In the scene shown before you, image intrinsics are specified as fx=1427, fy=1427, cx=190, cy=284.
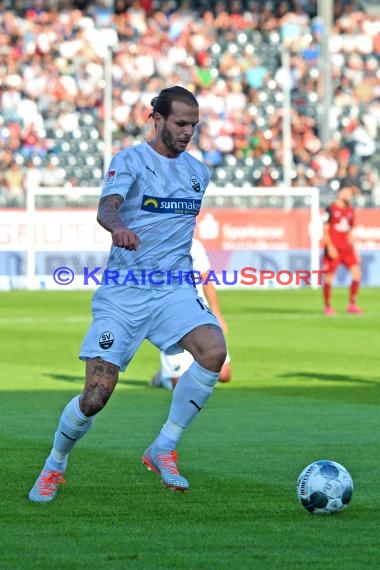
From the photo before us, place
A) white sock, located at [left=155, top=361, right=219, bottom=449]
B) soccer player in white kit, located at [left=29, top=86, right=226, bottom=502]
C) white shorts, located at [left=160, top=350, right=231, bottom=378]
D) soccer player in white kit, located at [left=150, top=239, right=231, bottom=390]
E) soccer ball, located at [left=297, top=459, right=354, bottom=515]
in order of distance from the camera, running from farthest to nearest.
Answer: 1. white shorts, located at [left=160, top=350, right=231, bottom=378]
2. soccer player in white kit, located at [left=150, top=239, right=231, bottom=390]
3. white sock, located at [left=155, top=361, right=219, bottom=449]
4. soccer player in white kit, located at [left=29, top=86, right=226, bottom=502]
5. soccer ball, located at [left=297, top=459, right=354, bottom=515]

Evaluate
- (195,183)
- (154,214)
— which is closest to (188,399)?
A: (154,214)

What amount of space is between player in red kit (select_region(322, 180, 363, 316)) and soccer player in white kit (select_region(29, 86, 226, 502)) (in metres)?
16.9

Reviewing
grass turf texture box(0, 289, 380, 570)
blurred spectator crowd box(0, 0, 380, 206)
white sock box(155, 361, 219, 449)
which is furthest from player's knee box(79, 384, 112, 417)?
blurred spectator crowd box(0, 0, 380, 206)

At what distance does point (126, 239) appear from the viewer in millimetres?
6828

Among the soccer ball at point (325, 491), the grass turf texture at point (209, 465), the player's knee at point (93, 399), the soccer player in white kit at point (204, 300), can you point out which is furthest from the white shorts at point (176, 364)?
the soccer ball at point (325, 491)

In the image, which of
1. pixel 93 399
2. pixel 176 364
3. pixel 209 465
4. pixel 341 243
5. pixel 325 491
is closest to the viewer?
pixel 325 491

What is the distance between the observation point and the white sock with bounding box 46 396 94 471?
7.25 metres

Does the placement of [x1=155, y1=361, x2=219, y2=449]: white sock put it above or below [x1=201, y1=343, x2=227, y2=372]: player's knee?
below

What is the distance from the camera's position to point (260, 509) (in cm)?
690

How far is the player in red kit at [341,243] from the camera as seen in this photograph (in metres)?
24.7

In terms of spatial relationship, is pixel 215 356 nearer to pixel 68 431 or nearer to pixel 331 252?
pixel 68 431

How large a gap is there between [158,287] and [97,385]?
67cm

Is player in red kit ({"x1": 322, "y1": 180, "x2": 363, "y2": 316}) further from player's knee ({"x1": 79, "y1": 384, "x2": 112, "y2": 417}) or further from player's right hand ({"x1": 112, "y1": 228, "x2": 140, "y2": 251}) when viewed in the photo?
player's right hand ({"x1": 112, "y1": 228, "x2": 140, "y2": 251})

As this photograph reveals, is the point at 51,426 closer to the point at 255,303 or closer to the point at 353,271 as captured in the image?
the point at 353,271
